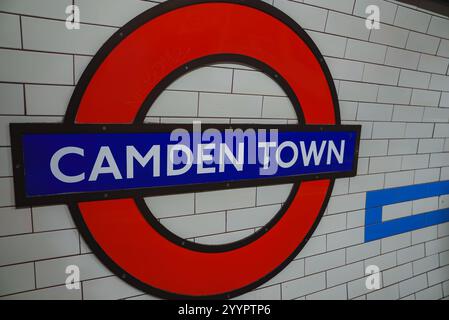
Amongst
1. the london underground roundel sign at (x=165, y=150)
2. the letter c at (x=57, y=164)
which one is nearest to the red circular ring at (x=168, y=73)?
the london underground roundel sign at (x=165, y=150)

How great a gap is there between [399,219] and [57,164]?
207cm

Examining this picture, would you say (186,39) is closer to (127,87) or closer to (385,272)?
(127,87)

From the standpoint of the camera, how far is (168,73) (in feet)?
3.81

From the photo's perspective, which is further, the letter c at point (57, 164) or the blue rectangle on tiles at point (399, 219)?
the blue rectangle on tiles at point (399, 219)

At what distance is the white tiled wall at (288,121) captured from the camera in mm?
1004

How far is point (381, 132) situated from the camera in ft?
5.80

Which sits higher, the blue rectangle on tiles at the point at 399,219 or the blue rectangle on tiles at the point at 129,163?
the blue rectangle on tiles at the point at 129,163

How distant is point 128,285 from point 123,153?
1.92 feet

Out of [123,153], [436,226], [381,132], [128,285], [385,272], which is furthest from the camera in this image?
[436,226]

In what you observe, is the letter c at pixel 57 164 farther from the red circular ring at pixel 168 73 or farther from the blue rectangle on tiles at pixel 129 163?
the red circular ring at pixel 168 73

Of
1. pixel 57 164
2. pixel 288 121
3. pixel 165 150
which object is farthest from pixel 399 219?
pixel 57 164

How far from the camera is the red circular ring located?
1088mm

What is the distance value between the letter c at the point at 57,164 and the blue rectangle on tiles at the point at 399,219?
64.2 inches
